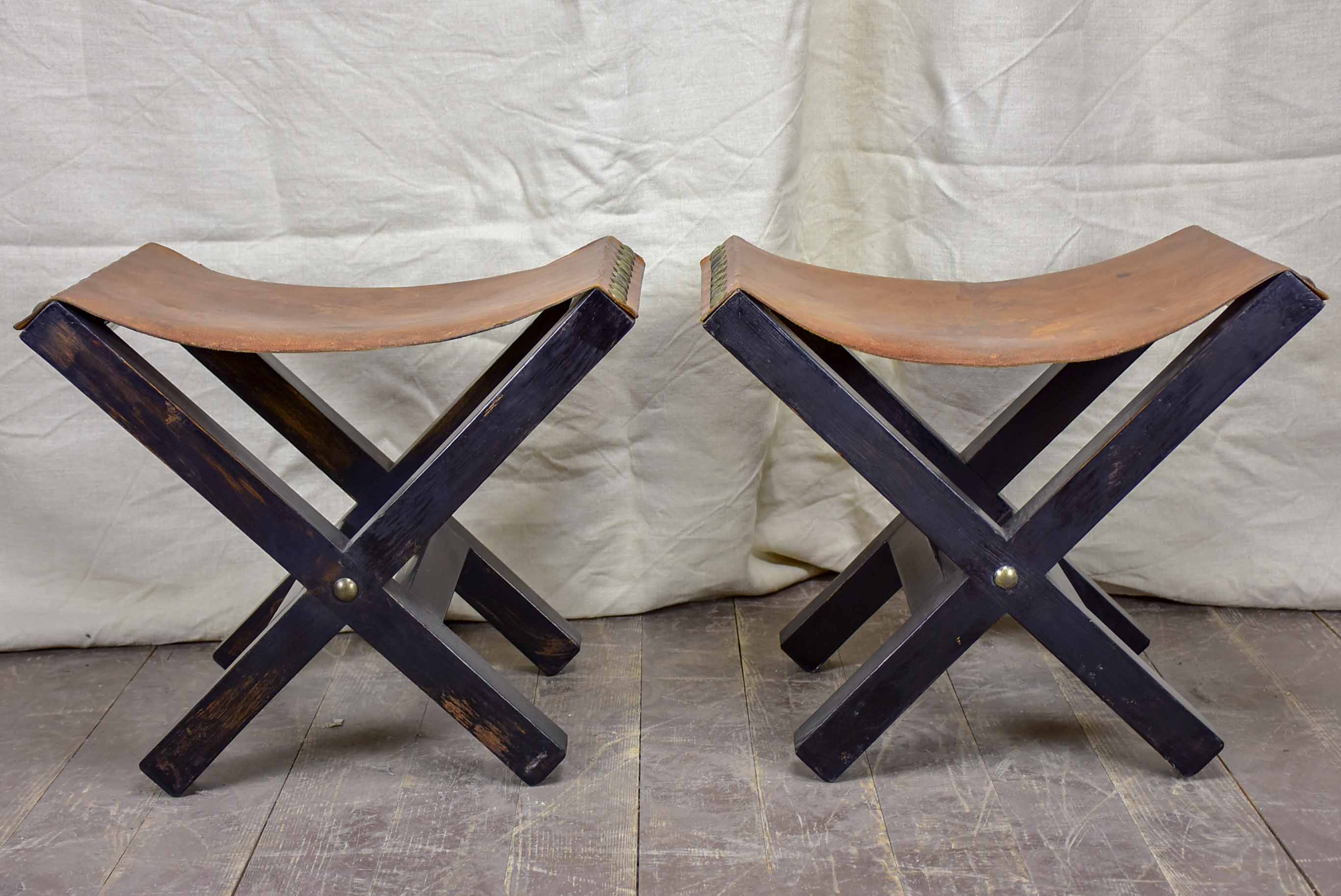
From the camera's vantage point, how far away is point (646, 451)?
5.31 ft

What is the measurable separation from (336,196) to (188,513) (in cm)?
48

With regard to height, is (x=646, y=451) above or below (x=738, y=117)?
below

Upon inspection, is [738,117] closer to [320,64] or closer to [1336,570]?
[320,64]

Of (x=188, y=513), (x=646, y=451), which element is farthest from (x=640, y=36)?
(x=188, y=513)

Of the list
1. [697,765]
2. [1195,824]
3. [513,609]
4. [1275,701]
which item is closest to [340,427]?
[513,609]

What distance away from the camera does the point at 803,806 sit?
1202mm

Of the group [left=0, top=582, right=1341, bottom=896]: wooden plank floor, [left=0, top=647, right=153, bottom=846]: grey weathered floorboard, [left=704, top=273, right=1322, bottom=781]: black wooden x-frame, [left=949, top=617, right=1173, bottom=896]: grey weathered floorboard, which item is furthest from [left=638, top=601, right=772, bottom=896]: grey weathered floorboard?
[left=0, top=647, right=153, bottom=846]: grey weathered floorboard

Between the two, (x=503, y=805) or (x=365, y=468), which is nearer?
(x=503, y=805)

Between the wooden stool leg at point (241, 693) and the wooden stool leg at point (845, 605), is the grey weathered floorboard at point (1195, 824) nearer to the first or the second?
the wooden stool leg at point (845, 605)

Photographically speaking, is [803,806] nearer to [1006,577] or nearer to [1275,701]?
[1006,577]

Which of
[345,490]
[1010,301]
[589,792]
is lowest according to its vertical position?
[589,792]

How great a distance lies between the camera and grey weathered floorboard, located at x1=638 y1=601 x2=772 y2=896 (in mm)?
1106

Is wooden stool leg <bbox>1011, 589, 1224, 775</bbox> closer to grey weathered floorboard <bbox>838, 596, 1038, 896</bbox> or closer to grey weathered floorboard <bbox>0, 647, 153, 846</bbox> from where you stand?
grey weathered floorboard <bbox>838, 596, 1038, 896</bbox>

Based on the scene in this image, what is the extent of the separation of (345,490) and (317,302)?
22 cm
